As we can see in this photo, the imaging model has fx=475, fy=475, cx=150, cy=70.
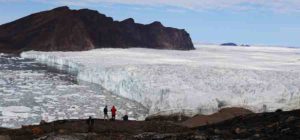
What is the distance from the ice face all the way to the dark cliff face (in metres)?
56.0

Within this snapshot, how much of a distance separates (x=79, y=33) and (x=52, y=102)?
69547mm

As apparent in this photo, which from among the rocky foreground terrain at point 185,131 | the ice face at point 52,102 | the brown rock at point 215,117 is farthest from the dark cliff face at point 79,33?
the rocky foreground terrain at point 185,131

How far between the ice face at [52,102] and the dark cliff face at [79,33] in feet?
184

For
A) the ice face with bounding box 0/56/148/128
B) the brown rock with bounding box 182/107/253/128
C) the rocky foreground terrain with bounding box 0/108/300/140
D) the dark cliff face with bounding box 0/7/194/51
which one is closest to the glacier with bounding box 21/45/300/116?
the ice face with bounding box 0/56/148/128

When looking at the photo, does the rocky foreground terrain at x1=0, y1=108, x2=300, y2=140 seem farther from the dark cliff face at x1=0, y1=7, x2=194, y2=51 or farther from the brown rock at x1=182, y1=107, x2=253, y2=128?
the dark cliff face at x1=0, y1=7, x2=194, y2=51

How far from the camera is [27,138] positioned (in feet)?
50.6

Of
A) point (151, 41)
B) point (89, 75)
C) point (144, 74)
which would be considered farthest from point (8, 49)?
point (144, 74)

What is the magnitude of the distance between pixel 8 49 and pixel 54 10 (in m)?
16.8

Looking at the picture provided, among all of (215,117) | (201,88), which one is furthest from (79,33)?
(215,117)

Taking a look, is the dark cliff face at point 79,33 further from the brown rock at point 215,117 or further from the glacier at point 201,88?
the brown rock at point 215,117

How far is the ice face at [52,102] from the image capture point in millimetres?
22922

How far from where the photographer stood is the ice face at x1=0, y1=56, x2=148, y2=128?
22.9 m

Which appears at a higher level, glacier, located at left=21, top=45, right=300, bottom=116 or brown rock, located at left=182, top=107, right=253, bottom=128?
glacier, located at left=21, top=45, right=300, bottom=116

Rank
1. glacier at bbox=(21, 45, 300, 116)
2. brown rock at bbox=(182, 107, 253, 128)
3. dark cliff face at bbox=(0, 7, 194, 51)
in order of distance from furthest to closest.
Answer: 1. dark cliff face at bbox=(0, 7, 194, 51)
2. glacier at bbox=(21, 45, 300, 116)
3. brown rock at bbox=(182, 107, 253, 128)
